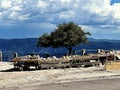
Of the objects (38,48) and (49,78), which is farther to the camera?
(38,48)

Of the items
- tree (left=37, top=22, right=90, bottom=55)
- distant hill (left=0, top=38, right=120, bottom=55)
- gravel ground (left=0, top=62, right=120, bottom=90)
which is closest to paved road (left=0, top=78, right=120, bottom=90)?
gravel ground (left=0, top=62, right=120, bottom=90)

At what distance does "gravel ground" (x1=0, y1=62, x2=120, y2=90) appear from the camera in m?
22.3

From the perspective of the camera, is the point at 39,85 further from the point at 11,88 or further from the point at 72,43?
the point at 72,43

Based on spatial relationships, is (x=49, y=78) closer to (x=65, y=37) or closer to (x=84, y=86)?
(x=84, y=86)

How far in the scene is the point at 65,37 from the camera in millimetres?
64750

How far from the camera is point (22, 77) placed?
25641mm

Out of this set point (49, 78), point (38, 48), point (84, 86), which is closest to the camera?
point (84, 86)

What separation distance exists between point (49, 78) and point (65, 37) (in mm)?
39472

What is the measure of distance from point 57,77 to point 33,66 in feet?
17.0

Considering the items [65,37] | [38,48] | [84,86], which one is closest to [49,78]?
[84,86]

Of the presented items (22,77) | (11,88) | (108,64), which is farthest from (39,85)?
(108,64)

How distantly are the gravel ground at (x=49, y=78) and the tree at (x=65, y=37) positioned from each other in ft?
115

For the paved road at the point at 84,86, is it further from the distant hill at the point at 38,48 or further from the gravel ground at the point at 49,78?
the distant hill at the point at 38,48

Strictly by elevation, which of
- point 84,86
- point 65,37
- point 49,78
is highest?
point 65,37
